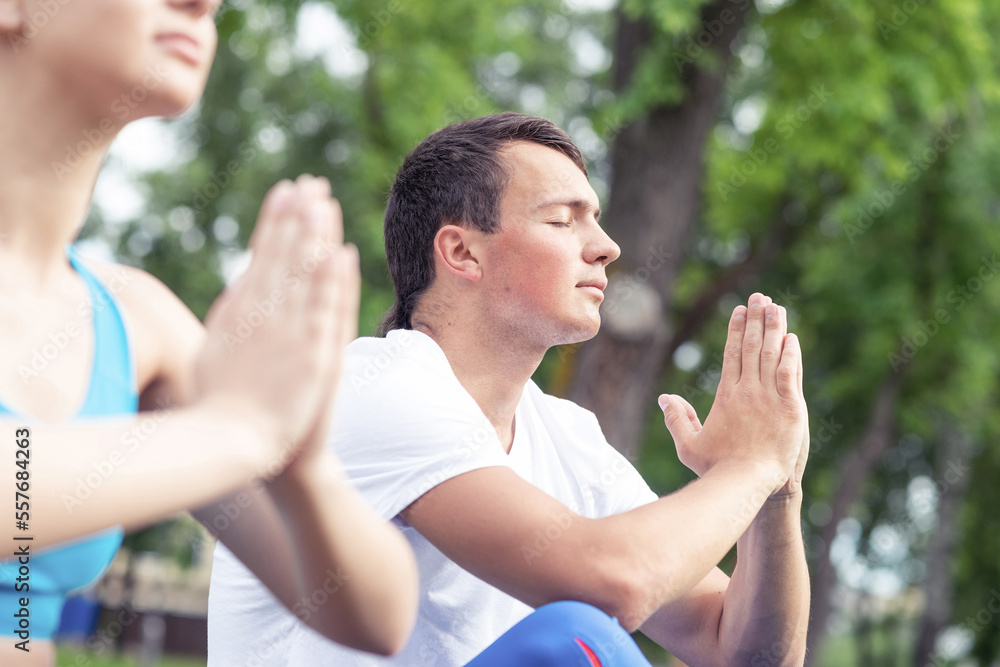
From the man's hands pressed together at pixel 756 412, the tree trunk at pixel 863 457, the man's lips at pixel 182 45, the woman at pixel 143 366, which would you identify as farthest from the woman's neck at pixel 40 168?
the tree trunk at pixel 863 457

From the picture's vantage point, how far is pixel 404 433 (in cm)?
202

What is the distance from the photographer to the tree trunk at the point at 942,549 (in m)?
14.4

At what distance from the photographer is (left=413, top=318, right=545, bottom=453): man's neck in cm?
239

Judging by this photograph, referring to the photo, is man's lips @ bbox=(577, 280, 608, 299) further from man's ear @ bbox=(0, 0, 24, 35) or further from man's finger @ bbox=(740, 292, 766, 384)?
man's ear @ bbox=(0, 0, 24, 35)

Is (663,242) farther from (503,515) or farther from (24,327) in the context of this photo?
(24,327)

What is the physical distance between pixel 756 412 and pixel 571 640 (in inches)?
27.9

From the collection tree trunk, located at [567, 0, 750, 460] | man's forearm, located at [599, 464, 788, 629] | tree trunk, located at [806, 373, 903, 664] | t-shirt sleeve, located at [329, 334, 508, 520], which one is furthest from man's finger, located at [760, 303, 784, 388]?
tree trunk, located at [806, 373, 903, 664]

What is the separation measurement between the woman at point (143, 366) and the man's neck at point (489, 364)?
101 centimetres

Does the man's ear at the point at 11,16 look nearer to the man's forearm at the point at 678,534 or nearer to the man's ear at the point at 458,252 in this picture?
the man's forearm at the point at 678,534

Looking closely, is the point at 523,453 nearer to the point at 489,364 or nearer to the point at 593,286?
the point at 489,364

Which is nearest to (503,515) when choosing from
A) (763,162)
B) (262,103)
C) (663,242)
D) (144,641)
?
(663,242)

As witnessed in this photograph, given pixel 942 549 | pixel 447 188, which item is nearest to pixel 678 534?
pixel 447 188

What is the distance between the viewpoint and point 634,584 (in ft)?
5.71

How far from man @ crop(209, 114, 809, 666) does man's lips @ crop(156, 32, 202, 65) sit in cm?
97
